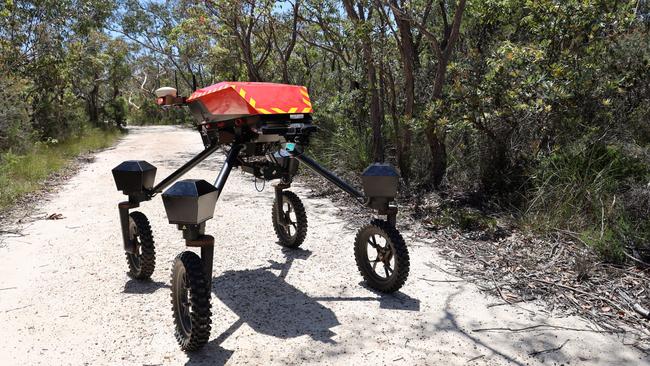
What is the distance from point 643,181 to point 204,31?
1100cm

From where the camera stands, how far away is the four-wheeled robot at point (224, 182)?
2.51 meters

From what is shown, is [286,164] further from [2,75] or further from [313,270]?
[2,75]

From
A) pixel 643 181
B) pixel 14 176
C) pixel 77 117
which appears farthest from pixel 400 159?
pixel 77 117

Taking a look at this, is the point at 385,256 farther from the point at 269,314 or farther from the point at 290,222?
the point at 290,222

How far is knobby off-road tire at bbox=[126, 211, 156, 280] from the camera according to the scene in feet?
11.7

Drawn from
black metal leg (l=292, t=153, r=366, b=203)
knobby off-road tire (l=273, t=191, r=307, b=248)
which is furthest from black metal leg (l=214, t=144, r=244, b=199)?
knobby off-road tire (l=273, t=191, r=307, b=248)

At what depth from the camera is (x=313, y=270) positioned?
13.1 feet

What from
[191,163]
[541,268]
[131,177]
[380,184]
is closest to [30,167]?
[131,177]

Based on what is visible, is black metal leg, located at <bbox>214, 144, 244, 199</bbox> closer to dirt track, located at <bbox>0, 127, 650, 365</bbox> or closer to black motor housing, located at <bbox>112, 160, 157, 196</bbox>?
black motor housing, located at <bbox>112, 160, 157, 196</bbox>

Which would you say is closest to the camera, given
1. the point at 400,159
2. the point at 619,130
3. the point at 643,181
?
the point at 643,181

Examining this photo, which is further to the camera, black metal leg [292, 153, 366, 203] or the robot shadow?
black metal leg [292, 153, 366, 203]

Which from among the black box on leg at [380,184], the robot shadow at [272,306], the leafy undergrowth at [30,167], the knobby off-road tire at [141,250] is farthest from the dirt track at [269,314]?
the leafy undergrowth at [30,167]

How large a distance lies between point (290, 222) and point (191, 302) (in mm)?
2096

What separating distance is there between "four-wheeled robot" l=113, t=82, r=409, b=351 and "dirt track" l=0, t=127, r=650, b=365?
8.9 inches
